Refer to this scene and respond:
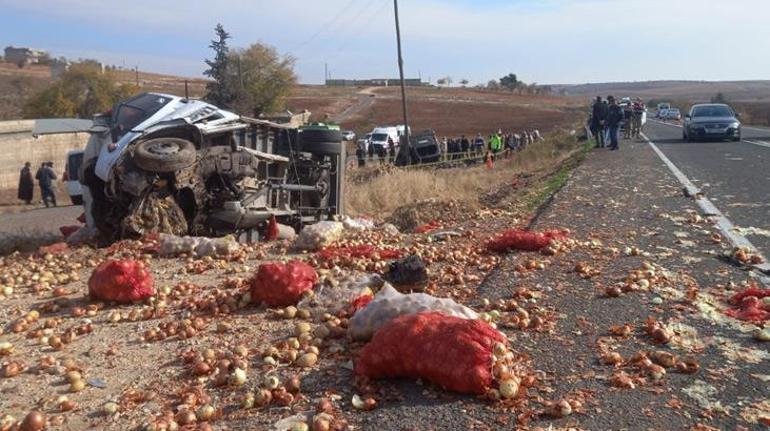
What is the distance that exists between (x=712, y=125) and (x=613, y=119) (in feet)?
18.6

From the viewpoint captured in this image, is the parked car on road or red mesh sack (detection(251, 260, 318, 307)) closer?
red mesh sack (detection(251, 260, 318, 307))

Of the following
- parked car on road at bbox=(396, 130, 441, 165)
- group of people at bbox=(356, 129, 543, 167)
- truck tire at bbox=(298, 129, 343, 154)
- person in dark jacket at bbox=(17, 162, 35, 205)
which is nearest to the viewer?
truck tire at bbox=(298, 129, 343, 154)

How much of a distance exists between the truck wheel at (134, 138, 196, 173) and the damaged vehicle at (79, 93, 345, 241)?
0.01 metres

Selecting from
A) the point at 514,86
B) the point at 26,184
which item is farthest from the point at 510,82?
the point at 26,184

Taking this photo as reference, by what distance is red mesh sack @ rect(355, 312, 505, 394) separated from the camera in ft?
12.9

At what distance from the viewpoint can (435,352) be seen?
4.03m

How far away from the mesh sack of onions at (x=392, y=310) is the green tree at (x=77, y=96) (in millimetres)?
55404

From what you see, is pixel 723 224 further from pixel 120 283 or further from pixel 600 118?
pixel 600 118

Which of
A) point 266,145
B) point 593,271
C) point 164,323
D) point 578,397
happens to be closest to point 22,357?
point 164,323

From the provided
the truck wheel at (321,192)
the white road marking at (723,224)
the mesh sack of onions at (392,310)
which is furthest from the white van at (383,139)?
the mesh sack of onions at (392,310)

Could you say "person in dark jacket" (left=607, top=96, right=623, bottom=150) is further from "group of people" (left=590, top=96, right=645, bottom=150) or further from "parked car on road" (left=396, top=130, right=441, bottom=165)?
"parked car on road" (left=396, top=130, right=441, bottom=165)

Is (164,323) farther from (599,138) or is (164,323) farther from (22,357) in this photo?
(599,138)

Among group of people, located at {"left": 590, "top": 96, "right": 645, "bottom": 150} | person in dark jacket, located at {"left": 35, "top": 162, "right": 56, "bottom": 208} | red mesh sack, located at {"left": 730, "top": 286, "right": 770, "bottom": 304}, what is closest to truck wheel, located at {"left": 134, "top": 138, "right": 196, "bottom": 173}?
red mesh sack, located at {"left": 730, "top": 286, "right": 770, "bottom": 304}

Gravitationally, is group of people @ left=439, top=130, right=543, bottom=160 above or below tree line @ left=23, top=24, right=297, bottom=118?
below
